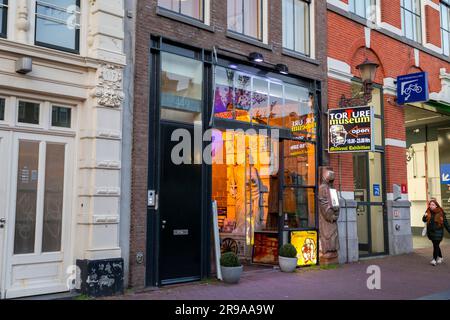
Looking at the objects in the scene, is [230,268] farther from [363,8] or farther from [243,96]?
[363,8]

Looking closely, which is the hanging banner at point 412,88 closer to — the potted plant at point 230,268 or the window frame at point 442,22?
the window frame at point 442,22

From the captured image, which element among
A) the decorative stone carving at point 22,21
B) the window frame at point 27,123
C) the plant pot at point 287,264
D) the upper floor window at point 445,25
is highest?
the upper floor window at point 445,25

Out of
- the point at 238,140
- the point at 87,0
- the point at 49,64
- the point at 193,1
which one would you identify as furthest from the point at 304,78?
the point at 49,64

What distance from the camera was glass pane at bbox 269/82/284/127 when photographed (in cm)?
1183

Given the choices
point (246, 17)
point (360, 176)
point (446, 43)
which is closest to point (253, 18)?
point (246, 17)

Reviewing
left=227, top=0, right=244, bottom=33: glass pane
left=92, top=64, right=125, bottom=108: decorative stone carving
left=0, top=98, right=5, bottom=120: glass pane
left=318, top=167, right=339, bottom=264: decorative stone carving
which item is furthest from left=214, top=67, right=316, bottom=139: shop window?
left=0, top=98, right=5, bottom=120: glass pane

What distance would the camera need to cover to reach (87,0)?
852 centimetres

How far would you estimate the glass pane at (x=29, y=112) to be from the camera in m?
7.70

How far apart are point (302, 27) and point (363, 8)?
3.11 metres

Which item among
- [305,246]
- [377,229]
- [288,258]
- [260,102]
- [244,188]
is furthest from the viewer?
[377,229]

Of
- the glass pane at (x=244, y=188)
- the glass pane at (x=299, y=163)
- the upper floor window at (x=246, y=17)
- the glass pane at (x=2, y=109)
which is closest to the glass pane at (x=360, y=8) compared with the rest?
the upper floor window at (x=246, y=17)

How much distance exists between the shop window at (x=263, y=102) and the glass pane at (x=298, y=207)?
1.48 metres

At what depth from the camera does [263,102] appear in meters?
11.6

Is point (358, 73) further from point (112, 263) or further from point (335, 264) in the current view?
point (112, 263)
